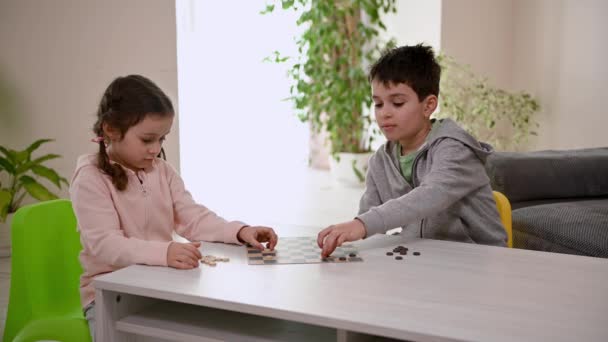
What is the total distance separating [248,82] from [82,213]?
18.1 feet

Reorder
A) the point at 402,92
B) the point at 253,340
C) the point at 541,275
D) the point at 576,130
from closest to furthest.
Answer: the point at 253,340 → the point at 541,275 → the point at 402,92 → the point at 576,130

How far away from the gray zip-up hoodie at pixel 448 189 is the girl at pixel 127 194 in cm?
51

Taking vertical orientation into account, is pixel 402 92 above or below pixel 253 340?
above

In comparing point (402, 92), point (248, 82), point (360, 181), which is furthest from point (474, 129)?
point (402, 92)

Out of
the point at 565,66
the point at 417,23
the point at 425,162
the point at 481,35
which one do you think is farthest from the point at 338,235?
the point at 417,23

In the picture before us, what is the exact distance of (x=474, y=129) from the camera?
5598mm

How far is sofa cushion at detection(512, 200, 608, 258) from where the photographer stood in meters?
2.55

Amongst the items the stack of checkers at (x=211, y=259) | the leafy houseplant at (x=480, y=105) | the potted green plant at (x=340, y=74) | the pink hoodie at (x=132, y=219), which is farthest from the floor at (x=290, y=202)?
the stack of checkers at (x=211, y=259)

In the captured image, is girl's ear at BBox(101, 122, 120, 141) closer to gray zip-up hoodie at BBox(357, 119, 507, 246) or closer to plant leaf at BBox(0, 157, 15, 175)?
gray zip-up hoodie at BBox(357, 119, 507, 246)

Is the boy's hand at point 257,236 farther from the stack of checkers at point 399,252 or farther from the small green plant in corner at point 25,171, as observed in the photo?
the small green plant in corner at point 25,171

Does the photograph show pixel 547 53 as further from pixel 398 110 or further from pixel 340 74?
pixel 398 110

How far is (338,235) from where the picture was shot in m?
1.55

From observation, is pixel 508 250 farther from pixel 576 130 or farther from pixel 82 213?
pixel 576 130

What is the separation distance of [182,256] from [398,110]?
90cm
